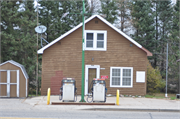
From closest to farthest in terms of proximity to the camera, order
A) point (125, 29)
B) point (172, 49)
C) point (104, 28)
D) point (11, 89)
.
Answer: point (11, 89) → point (104, 28) → point (172, 49) → point (125, 29)

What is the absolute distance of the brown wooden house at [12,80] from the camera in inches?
542

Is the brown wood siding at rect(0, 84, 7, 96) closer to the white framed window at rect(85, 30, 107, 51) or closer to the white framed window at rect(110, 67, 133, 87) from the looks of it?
the white framed window at rect(85, 30, 107, 51)

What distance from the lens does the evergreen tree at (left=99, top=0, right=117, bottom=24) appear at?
1182 inches

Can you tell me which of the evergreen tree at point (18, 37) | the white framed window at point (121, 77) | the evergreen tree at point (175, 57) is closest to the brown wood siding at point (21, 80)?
the white framed window at point (121, 77)

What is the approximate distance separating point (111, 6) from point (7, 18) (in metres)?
14.8

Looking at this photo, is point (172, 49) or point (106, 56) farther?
point (172, 49)

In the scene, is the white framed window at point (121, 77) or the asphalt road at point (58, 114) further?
the white framed window at point (121, 77)

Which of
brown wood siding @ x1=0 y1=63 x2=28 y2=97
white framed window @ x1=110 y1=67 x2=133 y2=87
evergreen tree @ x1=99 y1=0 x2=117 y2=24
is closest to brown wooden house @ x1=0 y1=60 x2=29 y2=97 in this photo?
brown wood siding @ x1=0 y1=63 x2=28 y2=97

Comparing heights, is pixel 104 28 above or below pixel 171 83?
above

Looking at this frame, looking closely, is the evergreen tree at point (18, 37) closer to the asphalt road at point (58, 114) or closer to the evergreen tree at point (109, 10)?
the evergreen tree at point (109, 10)

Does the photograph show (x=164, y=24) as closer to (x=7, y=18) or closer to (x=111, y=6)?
(x=111, y=6)

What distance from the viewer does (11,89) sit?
45.3 ft

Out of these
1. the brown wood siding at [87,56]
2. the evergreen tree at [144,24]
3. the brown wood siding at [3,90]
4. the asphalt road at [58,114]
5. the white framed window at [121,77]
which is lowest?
the asphalt road at [58,114]

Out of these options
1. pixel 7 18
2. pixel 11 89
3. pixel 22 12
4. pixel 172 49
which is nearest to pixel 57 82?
pixel 11 89
